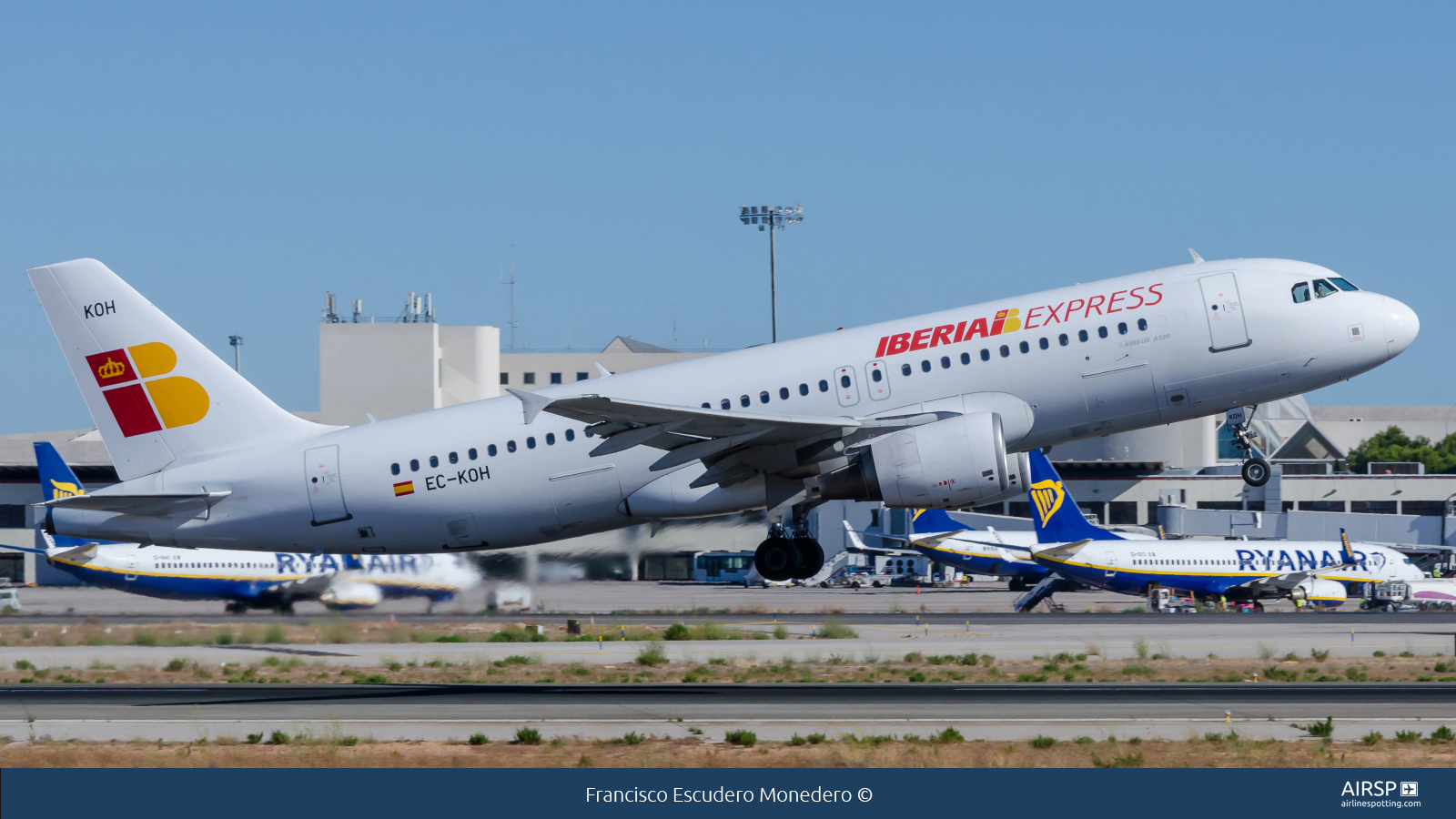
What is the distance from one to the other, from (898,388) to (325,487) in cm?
1289

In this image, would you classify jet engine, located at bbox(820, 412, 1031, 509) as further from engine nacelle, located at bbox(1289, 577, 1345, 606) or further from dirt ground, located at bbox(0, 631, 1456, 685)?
engine nacelle, located at bbox(1289, 577, 1345, 606)

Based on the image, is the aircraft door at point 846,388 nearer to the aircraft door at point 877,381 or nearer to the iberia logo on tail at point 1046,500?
the aircraft door at point 877,381

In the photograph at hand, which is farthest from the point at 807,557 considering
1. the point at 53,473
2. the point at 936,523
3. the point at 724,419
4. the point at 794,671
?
the point at 936,523

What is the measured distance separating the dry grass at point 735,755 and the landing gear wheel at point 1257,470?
A: 7.23m

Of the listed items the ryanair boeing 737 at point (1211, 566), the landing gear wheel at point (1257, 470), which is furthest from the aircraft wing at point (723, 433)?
the ryanair boeing 737 at point (1211, 566)

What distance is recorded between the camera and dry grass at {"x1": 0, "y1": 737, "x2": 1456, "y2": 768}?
21.7 meters

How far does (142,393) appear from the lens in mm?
33125

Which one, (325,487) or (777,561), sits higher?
(325,487)

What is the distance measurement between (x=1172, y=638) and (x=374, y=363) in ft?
207

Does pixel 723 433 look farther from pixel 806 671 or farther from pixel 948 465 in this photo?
pixel 806 671

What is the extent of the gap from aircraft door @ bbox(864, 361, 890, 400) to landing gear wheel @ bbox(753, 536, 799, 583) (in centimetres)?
403

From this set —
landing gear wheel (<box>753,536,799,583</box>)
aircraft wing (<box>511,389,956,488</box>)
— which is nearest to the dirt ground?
landing gear wheel (<box>753,536,799,583</box>)

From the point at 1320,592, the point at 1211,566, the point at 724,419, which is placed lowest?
the point at 1320,592

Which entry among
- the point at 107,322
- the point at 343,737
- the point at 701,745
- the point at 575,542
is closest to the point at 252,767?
the point at 343,737
